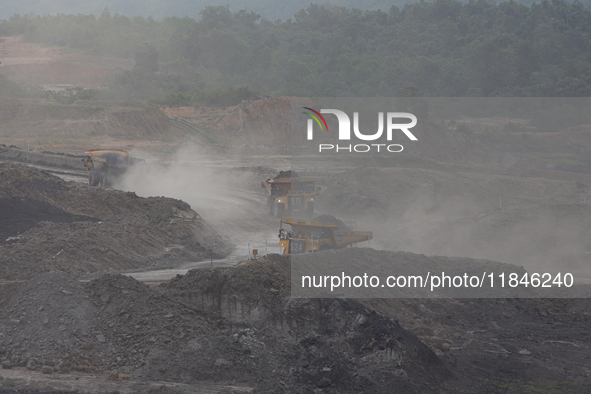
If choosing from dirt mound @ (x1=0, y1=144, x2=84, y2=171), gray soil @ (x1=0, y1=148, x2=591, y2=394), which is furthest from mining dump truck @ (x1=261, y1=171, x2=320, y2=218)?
dirt mound @ (x1=0, y1=144, x2=84, y2=171)

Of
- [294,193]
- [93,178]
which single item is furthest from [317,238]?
[93,178]

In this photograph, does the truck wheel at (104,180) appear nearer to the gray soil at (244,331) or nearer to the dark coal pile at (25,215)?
the dark coal pile at (25,215)

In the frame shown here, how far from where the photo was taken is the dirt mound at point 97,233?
18.2 m

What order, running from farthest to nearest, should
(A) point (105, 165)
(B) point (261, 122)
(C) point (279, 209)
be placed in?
(B) point (261, 122) < (A) point (105, 165) < (C) point (279, 209)

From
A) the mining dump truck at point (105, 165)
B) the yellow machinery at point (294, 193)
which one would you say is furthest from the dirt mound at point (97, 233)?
the mining dump truck at point (105, 165)

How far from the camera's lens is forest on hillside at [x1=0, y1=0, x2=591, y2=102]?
86.4 meters

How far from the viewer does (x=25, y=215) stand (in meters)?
22.6

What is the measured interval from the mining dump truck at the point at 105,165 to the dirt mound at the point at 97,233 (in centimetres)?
443

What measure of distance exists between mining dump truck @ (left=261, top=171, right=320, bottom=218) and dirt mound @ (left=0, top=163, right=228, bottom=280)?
4133mm

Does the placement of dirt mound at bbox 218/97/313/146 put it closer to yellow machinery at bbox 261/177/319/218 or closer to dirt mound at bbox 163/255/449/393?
yellow machinery at bbox 261/177/319/218

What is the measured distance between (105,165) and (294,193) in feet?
37.0

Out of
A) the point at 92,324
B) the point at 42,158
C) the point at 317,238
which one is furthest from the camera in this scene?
the point at 42,158

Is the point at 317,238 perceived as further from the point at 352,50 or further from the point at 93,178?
the point at 352,50

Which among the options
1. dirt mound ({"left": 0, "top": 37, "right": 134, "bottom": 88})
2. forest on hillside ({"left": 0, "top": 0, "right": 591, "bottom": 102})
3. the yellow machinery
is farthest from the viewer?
dirt mound ({"left": 0, "top": 37, "right": 134, "bottom": 88})
